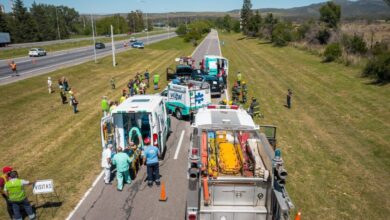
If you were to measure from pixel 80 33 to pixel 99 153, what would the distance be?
159m

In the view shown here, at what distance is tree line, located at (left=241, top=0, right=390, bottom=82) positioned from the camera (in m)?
27.6

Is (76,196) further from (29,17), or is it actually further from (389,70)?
(29,17)

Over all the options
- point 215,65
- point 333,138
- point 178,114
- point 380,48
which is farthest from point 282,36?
point 333,138

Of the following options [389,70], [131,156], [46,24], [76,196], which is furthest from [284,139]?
[46,24]

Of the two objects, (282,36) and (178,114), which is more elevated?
(282,36)

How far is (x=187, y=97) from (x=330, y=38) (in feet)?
138

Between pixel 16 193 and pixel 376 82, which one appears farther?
pixel 376 82

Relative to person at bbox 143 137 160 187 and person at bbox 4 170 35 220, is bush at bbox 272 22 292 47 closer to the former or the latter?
person at bbox 143 137 160 187

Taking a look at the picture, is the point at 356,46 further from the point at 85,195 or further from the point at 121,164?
the point at 85,195

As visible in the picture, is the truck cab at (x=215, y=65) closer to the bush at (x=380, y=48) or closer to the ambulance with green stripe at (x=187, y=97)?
the ambulance with green stripe at (x=187, y=97)

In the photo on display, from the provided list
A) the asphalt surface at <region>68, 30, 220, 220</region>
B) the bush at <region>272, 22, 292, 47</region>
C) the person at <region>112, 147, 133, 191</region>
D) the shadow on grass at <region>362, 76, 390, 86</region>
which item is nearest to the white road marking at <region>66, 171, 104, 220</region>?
the asphalt surface at <region>68, 30, 220, 220</region>

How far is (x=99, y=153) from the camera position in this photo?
14266mm

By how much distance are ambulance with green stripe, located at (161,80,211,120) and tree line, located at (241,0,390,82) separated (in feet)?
56.3

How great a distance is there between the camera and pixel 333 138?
16156mm
